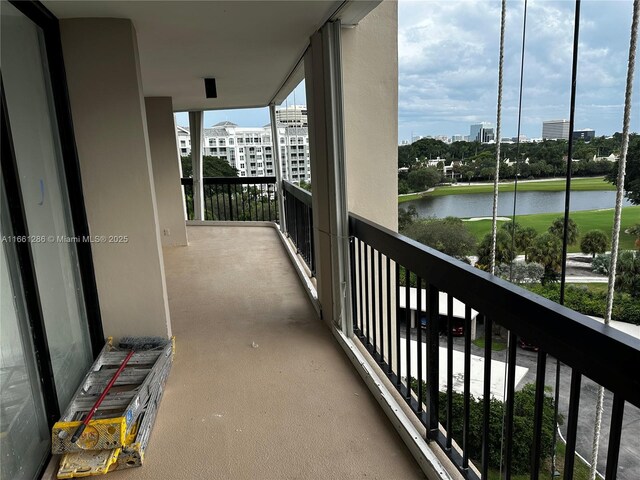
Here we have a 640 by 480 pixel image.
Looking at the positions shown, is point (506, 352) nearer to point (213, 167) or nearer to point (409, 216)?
point (409, 216)

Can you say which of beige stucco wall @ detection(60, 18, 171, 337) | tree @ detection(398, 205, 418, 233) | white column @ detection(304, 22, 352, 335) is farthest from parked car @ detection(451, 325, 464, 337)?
beige stucco wall @ detection(60, 18, 171, 337)

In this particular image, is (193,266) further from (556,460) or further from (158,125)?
(556,460)

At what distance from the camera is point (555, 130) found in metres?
1.07

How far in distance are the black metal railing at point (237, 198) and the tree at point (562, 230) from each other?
7.18 meters

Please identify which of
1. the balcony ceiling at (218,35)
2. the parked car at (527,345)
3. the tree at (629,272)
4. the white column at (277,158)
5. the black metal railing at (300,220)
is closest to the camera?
the tree at (629,272)

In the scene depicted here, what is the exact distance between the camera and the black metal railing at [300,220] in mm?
4691

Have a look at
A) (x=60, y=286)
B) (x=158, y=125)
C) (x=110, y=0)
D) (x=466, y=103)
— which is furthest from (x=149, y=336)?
(x=158, y=125)

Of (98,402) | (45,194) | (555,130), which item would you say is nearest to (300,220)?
(45,194)

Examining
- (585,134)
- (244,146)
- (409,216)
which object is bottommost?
(409,216)

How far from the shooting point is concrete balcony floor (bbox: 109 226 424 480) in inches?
71.4

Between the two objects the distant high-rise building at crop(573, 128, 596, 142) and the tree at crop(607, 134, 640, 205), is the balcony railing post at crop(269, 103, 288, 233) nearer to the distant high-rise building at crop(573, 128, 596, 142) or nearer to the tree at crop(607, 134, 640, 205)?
the distant high-rise building at crop(573, 128, 596, 142)

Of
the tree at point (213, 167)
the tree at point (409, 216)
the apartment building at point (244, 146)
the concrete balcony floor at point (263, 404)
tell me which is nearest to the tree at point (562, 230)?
the tree at point (409, 216)

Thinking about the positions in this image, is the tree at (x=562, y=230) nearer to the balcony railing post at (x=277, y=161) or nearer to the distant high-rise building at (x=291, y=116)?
the distant high-rise building at (x=291, y=116)

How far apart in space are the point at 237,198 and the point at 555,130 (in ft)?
25.2
